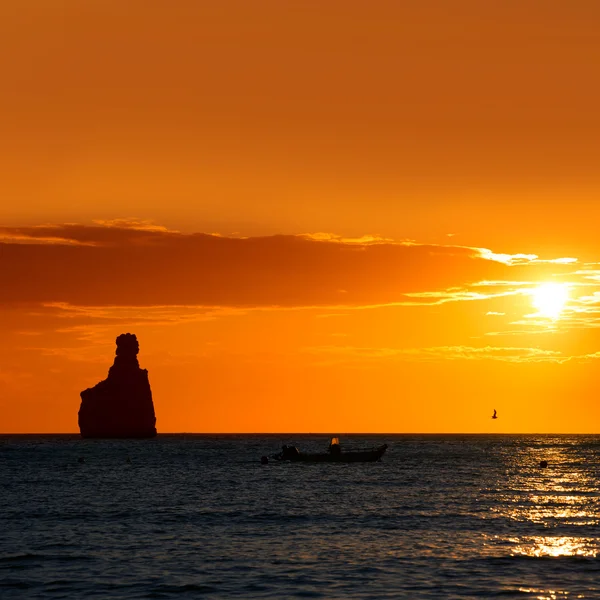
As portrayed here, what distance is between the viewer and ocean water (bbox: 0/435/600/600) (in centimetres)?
4200

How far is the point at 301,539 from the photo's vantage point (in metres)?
56.8

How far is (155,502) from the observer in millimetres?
82312

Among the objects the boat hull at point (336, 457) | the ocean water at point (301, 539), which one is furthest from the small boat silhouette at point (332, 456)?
the ocean water at point (301, 539)

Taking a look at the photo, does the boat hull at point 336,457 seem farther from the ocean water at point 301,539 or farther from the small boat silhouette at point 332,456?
the ocean water at point 301,539

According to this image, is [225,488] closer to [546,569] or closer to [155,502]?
[155,502]

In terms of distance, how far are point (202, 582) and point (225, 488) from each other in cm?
5701

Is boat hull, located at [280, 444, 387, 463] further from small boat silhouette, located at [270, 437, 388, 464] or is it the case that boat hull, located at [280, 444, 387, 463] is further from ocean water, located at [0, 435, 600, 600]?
ocean water, located at [0, 435, 600, 600]

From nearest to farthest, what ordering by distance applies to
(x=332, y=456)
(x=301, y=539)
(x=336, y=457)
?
(x=301, y=539), (x=332, y=456), (x=336, y=457)

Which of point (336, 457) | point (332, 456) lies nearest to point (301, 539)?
point (332, 456)

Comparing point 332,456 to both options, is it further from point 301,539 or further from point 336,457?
point 301,539

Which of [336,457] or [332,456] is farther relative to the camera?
[336,457]

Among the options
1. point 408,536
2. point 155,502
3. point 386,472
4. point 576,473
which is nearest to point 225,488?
point 155,502

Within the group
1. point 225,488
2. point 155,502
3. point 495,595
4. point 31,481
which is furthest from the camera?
point 31,481

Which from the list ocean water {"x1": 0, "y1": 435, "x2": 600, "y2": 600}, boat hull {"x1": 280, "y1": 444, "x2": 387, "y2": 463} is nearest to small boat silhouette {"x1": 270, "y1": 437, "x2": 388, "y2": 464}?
boat hull {"x1": 280, "y1": 444, "x2": 387, "y2": 463}
